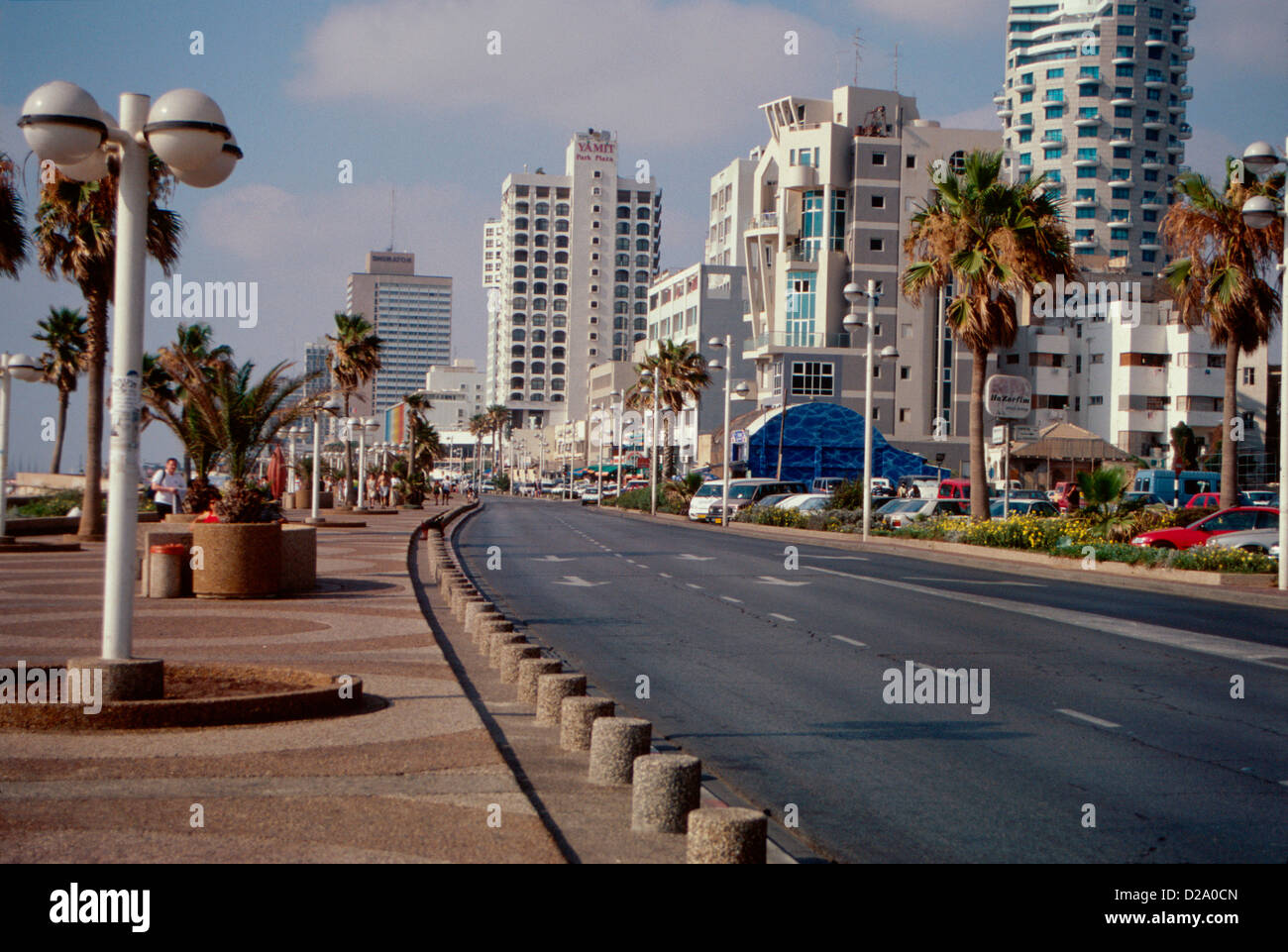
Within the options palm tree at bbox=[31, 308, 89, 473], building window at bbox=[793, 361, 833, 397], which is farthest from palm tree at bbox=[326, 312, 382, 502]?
building window at bbox=[793, 361, 833, 397]

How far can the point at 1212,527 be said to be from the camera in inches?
1126

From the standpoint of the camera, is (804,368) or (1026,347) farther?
(1026,347)

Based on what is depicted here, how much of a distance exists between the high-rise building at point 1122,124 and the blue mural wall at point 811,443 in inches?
3068

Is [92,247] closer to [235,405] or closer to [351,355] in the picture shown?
[235,405]

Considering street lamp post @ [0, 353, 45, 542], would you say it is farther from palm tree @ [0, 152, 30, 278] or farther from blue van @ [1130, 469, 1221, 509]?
blue van @ [1130, 469, 1221, 509]

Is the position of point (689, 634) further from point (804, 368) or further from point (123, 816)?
point (804, 368)

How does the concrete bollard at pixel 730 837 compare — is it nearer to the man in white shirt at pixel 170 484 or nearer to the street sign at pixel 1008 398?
the man in white shirt at pixel 170 484

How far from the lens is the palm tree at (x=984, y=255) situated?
3397 cm

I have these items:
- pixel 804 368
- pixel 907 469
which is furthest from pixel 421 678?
pixel 804 368

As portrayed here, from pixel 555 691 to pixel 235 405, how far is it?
35.2 feet

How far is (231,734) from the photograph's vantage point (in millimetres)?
7383

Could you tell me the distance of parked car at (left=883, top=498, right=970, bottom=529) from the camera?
129 feet

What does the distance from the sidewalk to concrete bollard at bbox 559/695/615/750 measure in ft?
1.66
